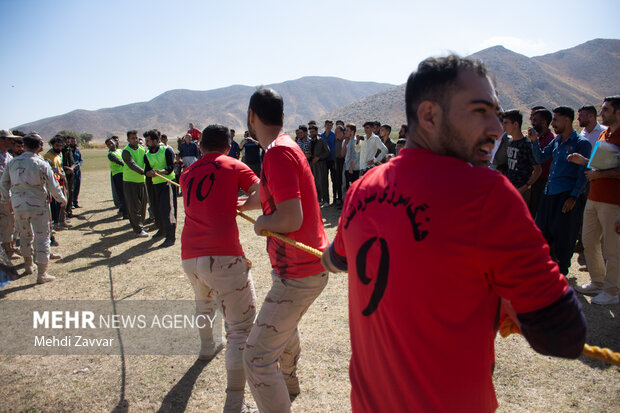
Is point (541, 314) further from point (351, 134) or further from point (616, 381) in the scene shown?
point (351, 134)

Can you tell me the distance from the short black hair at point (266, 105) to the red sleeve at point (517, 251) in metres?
1.89

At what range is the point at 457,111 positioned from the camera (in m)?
1.18

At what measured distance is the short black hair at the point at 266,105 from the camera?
2607 millimetres

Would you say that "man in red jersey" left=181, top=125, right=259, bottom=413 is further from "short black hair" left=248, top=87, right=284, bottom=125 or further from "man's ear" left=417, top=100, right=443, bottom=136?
"man's ear" left=417, top=100, right=443, bottom=136

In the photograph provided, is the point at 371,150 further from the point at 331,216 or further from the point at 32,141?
the point at 32,141

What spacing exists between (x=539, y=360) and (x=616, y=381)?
0.61 meters

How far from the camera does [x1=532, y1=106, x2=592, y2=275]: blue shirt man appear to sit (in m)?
5.00

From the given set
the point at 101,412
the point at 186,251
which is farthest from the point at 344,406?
the point at 101,412

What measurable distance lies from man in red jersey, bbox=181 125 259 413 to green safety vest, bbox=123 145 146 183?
616cm

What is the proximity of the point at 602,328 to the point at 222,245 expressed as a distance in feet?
14.6

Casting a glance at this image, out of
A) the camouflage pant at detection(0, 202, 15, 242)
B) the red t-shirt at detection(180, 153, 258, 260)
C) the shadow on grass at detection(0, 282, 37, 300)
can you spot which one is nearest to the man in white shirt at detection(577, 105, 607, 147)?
the red t-shirt at detection(180, 153, 258, 260)

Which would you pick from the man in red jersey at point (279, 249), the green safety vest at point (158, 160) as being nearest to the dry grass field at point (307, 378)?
the man in red jersey at point (279, 249)

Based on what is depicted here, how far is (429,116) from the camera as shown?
4.07ft

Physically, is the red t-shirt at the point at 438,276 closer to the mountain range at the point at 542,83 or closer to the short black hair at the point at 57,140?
the short black hair at the point at 57,140
